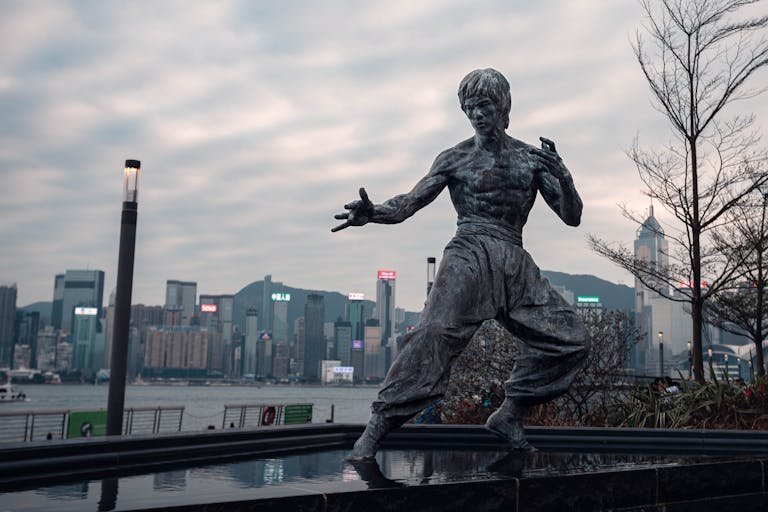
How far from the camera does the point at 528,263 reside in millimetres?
5059

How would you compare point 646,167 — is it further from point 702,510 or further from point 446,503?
point 446,503

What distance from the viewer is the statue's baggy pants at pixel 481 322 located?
4609mm

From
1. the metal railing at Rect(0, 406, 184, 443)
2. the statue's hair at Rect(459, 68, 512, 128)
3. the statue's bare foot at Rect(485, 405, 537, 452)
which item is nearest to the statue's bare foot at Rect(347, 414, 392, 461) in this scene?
the statue's bare foot at Rect(485, 405, 537, 452)

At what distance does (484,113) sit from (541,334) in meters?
1.53

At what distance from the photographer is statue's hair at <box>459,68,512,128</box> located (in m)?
5.00

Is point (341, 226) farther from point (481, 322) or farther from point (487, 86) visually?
point (487, 86)

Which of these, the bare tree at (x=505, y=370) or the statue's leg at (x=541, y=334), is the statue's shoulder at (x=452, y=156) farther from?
the bare tree at (x=505, y=370)

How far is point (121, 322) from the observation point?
10.1 meters

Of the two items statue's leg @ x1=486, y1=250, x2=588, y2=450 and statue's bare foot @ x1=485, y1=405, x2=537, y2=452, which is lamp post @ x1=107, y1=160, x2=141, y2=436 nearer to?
statue's bare foot @ x1=485, y1=405, x2=537, y2=452

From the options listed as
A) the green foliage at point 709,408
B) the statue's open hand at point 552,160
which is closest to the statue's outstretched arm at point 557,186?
the statue's open hand at point 552,160

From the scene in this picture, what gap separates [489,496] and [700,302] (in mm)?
8572

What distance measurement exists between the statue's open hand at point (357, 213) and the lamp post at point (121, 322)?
20.5ft

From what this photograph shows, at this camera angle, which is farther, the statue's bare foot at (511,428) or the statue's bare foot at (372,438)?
the statue's bare foot at (511,428)

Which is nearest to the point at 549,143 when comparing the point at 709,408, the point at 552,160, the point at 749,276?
the point at 552,160
